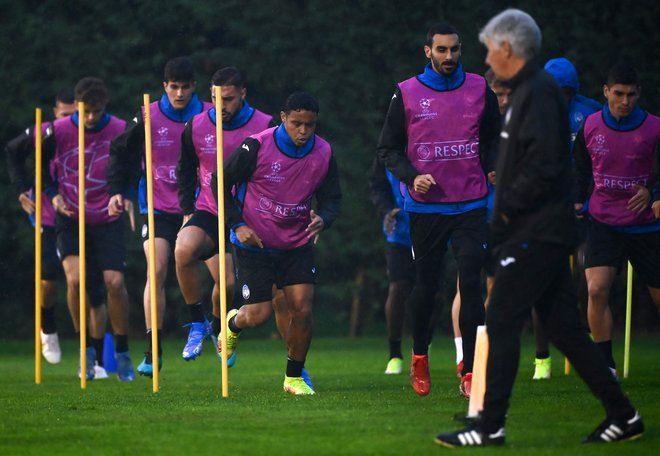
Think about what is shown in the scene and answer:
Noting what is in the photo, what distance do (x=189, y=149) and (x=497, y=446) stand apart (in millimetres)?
4940

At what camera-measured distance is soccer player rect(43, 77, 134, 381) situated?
11.8 metres

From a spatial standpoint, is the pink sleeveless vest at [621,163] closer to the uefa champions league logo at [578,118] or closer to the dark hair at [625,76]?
the dark hair at [625,76]

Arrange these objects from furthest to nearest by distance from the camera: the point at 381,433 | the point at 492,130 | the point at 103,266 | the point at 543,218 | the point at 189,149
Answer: the point at 103,266
the point at 189,149
the point at 492,130
the point at 381,433
the point at 543,218

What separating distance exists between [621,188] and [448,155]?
1659 mm

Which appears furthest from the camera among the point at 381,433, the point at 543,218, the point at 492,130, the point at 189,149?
the point at 189,149

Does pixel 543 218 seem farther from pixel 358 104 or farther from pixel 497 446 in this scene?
pixel 358 104

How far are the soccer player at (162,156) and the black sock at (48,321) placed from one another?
2.01 m

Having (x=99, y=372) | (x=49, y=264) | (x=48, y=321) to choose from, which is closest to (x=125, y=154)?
(x=99, y=372)

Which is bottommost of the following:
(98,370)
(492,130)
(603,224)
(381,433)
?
(98,370)

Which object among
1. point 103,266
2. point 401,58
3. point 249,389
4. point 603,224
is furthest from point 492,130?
point 401,58

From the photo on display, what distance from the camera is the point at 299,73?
55.5ft

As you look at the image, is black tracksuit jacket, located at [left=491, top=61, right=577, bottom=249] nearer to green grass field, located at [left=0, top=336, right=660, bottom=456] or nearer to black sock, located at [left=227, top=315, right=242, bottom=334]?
green grass field, located at [left=0, top=336, right=660, bottom=456]

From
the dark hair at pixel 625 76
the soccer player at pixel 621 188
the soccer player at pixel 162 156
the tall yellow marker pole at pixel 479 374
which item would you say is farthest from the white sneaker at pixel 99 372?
the tall yellow marker pole at pixel 479 374

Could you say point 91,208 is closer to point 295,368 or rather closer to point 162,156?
point 162,156
